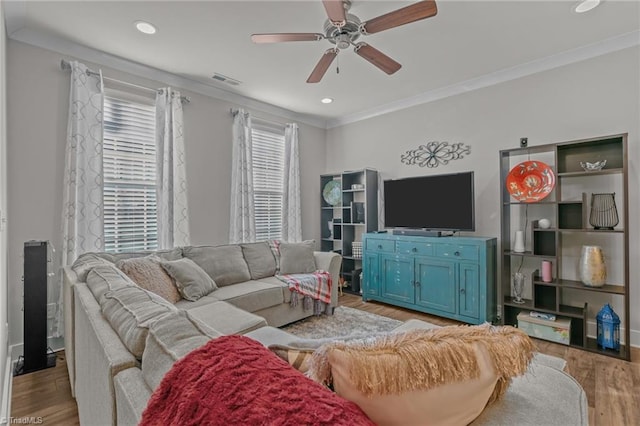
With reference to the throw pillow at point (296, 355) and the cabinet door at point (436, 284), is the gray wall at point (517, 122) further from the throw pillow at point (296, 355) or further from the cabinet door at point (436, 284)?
the throw pillow at point (296, 355)

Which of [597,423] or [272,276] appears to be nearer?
[597,423]

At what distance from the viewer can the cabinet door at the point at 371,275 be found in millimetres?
4113

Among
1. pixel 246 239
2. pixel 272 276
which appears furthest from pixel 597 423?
pixel 246 239

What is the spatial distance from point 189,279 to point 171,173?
1.29 meters

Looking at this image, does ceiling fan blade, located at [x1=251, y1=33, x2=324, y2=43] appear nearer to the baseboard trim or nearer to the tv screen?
the tv screen

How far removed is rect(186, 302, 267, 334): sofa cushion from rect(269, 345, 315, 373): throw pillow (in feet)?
3.27

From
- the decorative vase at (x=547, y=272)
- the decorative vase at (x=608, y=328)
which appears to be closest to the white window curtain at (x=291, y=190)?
the decorative vase at (x=547, y=272)

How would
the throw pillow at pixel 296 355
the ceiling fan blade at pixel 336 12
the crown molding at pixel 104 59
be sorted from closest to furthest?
the throw pillow at pixel 296 355, the ceiling fan blade at pixel 336 12, the crown molding at pixel 104 59

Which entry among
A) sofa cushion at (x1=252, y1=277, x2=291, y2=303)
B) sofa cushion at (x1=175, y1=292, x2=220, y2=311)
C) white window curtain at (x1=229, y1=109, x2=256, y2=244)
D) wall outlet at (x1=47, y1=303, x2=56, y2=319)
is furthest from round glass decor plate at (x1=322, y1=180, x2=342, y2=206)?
wall outlet at (x1=47, y1=303, x2=56, y2=319)

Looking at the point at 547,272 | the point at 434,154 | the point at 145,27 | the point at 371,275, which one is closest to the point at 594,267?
the point at 547,272

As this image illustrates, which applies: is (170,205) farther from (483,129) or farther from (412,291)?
(483,129)

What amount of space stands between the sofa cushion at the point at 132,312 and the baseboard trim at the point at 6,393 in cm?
103

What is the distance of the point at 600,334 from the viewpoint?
2752mm

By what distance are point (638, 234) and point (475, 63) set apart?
7.05ft
